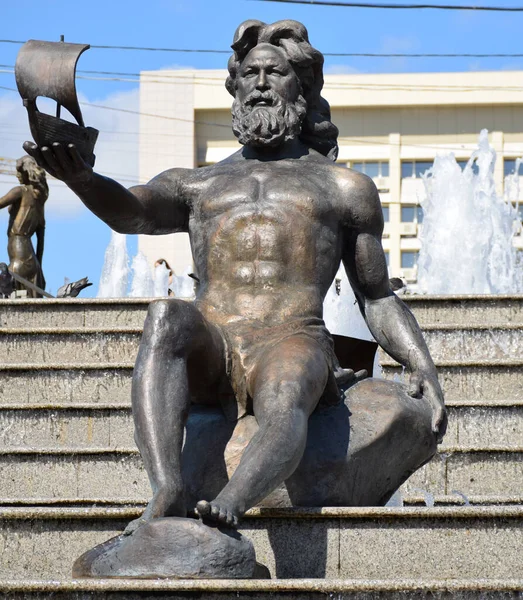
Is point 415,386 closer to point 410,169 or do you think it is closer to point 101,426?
point 101,426

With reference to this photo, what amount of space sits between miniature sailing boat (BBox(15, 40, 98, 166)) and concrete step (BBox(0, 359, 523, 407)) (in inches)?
164

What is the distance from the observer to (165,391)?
4207 mm

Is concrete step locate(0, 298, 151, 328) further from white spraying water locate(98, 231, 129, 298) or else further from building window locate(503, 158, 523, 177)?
building window locate(503, 158, 523, 177)

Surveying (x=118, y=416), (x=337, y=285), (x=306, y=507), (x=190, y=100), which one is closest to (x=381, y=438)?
(x=306, y=507)

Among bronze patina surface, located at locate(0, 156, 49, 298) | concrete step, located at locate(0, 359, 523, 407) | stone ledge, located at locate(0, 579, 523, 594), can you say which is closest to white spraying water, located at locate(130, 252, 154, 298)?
bronze patina surface, located at locate(0, 156, 49, 298)

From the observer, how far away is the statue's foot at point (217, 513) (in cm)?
379

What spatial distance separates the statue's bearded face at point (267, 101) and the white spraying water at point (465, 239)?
17273 millimetres

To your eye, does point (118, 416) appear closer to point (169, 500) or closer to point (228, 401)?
point (228, 401)

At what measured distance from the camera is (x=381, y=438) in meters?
4.61

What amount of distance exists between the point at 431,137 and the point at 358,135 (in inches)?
129

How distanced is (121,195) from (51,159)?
0.46 meters

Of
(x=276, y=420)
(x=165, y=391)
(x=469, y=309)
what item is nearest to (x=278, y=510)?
(x=276, y=420)

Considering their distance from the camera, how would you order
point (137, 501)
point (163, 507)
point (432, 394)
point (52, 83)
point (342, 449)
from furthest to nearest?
point (137, 501)
point (432, 394)
point (342, 449)
point (52, 83)
point (163, 507)

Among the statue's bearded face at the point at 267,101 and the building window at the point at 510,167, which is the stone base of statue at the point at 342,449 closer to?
the statue's bearded face at the point at 267,101
